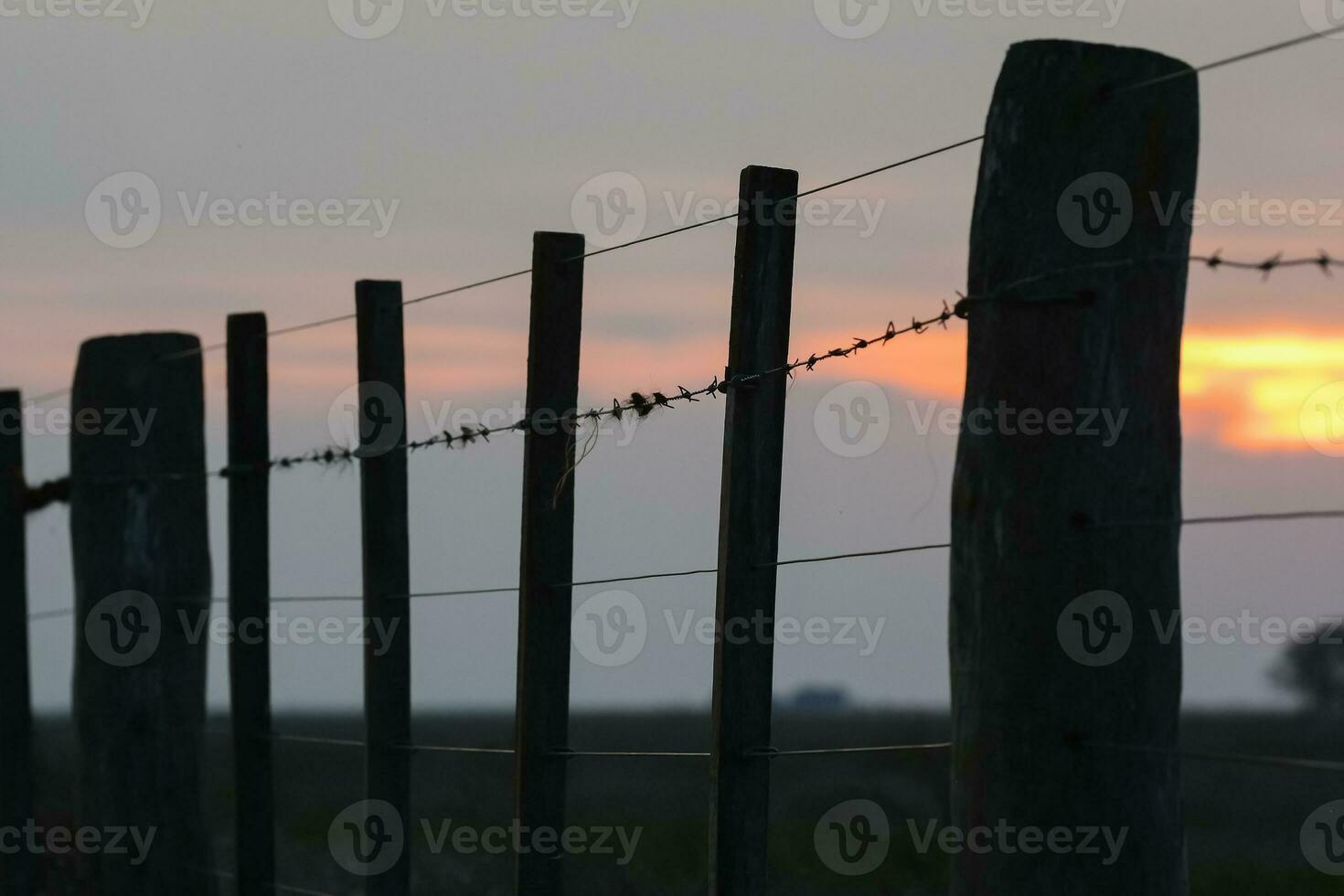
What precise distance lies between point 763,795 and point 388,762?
2.04 meters

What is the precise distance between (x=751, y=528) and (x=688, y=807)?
43.7m

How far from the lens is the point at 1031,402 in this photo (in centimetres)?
390

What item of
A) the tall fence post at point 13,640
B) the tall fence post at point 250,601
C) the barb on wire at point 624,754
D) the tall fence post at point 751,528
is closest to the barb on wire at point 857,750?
the tall fence post at point 751,528

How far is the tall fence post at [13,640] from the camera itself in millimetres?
9773

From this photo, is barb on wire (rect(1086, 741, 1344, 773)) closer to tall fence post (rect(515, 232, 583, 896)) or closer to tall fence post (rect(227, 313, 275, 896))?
tall fence post (rect(515, 232, 583, 896))

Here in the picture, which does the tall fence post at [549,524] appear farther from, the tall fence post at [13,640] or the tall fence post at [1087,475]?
the tall fence post at [13,640]

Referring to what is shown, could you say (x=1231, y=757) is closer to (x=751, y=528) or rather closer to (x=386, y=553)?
(x=751, y=528)

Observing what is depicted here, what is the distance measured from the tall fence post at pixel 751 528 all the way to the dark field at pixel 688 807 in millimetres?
3571

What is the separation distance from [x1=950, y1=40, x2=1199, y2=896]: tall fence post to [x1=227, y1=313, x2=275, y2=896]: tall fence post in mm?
4371

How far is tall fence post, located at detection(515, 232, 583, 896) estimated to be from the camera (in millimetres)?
5984

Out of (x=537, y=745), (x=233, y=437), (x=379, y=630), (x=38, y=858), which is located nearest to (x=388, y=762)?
(x=379, y=630)

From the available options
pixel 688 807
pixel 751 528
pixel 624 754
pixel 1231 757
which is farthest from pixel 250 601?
pixel 688 807

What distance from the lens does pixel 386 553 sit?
6.82 meters

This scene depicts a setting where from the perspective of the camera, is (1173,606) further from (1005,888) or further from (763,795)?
(763,795)
